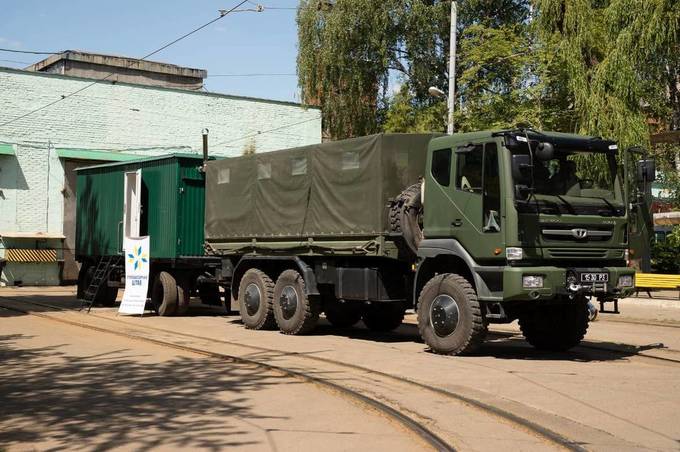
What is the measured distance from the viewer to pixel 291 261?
595 inches

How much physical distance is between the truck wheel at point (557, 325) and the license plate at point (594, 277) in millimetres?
853

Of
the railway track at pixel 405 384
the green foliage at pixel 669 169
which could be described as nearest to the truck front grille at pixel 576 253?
the railway track at pixel 405 384

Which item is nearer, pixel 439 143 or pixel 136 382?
pixel 136 382

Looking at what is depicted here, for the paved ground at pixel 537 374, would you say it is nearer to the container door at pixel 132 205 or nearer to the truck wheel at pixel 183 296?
the truck wheel at pixel 183 296

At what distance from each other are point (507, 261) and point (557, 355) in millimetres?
2282

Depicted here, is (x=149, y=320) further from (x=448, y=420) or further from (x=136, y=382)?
(x=448, y=420)

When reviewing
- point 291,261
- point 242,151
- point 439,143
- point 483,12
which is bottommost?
point 291,261

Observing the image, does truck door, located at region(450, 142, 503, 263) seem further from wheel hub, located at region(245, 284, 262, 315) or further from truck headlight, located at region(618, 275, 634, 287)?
wheel hub, located at region(245, 284, 262, 315)

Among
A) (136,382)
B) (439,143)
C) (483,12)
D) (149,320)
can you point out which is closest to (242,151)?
(483,12)

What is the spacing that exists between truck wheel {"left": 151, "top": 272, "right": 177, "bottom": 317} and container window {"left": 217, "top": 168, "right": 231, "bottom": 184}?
309cm

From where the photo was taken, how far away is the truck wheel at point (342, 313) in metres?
16.0

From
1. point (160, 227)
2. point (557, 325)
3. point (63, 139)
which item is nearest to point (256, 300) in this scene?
point (160, 227)

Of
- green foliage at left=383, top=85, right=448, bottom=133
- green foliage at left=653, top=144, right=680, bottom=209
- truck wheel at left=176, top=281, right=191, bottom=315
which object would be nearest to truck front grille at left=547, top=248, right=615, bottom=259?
truck wheel at left=176, top=281, right=191, bottom=315

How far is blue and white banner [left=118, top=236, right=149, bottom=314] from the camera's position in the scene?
1923 centimetres
